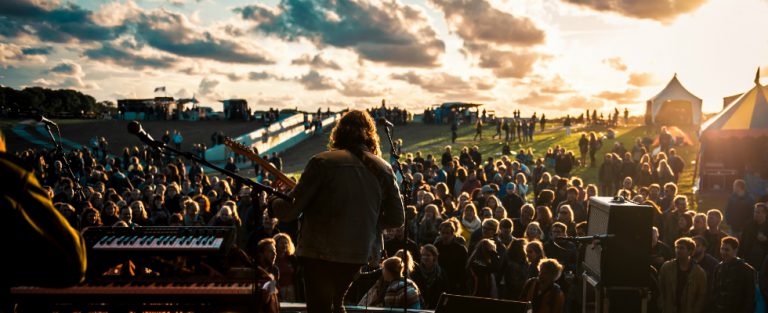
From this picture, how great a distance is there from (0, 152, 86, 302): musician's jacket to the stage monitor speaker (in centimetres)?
377

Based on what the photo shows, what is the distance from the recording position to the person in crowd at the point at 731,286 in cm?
711

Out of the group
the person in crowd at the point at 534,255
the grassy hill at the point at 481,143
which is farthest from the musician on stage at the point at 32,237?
the grassy hill at the point at 481,143

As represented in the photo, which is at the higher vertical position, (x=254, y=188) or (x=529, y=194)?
(x=254, y=188)

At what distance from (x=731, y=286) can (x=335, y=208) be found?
5.89 m

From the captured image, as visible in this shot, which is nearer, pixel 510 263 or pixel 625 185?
pixel 510 263

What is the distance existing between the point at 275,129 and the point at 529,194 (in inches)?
799

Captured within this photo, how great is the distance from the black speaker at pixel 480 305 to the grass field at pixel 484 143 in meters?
18.4

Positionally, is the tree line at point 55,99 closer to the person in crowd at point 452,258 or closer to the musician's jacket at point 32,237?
the person in crowd at point 452,258

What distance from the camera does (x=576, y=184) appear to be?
12250mm

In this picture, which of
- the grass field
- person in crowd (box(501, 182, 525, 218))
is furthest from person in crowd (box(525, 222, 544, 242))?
the grass field

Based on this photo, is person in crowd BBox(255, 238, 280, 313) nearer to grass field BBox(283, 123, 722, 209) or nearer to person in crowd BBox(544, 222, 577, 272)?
person in crowd BBox(544, 222, 577, 272)

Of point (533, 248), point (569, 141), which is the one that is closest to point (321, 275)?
point (533, 248)

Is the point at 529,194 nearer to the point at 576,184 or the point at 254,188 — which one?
the point at 576,184

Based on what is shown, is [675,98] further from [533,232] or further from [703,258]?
[533,232]
